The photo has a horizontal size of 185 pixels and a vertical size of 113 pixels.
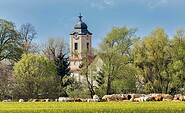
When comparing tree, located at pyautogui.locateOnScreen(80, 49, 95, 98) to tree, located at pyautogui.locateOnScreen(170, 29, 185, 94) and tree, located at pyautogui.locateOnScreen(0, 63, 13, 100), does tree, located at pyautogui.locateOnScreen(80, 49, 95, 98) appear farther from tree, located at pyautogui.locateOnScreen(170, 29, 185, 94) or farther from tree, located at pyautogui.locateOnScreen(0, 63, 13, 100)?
tree, located at pyautogui.locateOnScreen(170, 29, 185, 94)

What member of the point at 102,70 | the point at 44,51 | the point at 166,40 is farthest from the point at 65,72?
Answer: the point at 166,40

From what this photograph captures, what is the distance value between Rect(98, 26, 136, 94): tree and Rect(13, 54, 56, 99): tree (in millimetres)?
7089

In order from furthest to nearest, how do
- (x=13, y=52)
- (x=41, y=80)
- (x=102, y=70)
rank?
(x=13, y=52) < (x=102, y=70) < (x=41, y=80)

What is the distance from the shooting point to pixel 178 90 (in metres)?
67.4

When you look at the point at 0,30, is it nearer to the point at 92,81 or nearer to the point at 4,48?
the point at 4,48

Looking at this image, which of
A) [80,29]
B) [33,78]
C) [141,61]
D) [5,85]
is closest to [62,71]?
[33,78]

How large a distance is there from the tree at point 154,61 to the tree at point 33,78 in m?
11.4

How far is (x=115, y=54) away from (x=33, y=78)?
10712 millimetres

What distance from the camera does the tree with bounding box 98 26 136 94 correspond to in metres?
67.8

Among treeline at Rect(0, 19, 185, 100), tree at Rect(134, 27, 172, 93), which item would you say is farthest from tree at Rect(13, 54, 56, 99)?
tree at Rect(134, 27, 172, 93)

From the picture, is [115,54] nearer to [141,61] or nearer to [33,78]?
[141,61]

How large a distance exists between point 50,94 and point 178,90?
16084 millimetres

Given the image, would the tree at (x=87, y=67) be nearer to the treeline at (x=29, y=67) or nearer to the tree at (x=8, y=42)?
the treeline at (x=29, y=67)

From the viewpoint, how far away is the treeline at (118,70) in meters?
66.0
